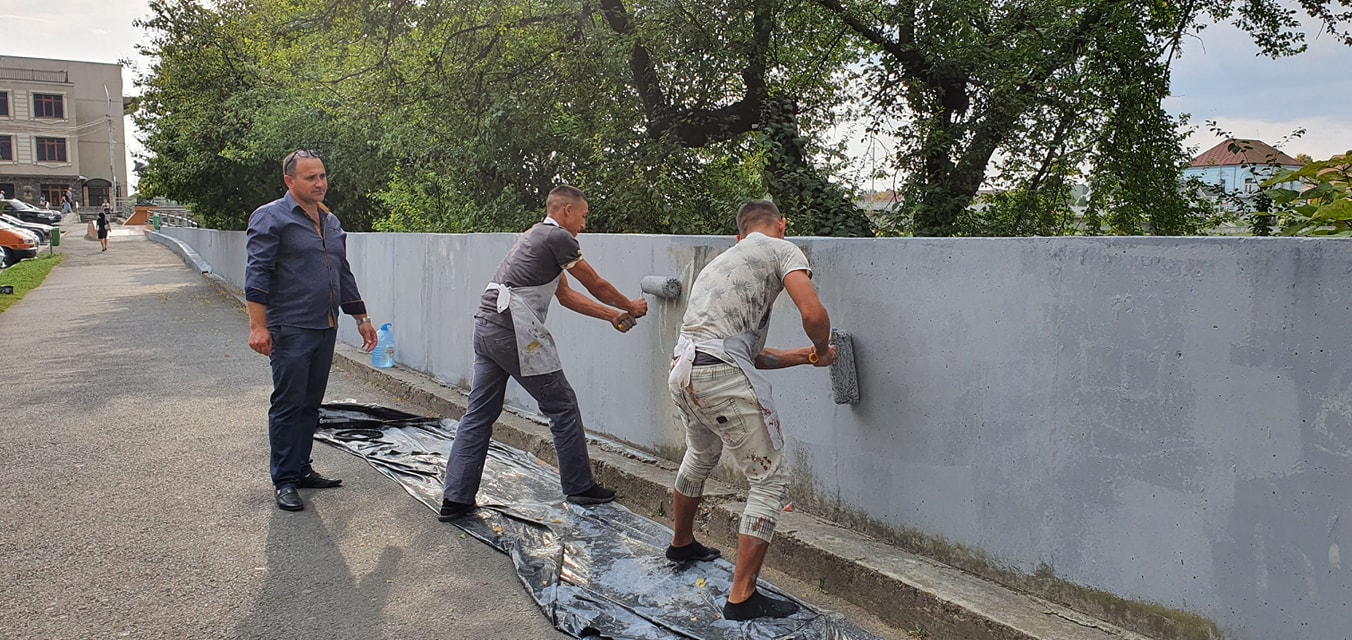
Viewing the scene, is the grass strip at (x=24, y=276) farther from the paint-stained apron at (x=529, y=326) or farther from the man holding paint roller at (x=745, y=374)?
the man holding paint roller at (x=745, y=374)

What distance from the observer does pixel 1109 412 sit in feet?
11.3

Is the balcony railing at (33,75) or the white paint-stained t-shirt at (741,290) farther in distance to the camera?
the balcony railing at (33,75)

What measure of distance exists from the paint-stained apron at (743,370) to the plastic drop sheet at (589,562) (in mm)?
722

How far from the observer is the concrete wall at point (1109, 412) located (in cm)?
293

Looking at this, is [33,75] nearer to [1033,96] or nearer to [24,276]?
[24,276]

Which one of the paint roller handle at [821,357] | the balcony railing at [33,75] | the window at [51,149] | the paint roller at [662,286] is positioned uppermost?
the balcony railing at [33,75]

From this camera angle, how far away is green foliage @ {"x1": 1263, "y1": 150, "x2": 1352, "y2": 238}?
12.8 ft

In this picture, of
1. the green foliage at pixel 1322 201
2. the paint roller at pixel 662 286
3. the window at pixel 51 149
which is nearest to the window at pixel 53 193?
the window at pixel 51 149

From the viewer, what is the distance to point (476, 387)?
5430 mm

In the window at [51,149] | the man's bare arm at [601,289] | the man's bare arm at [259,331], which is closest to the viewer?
the man's bare arm at [601,289]

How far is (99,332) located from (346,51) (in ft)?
16.5

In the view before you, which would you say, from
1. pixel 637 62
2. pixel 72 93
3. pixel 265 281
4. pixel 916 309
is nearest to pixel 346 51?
pixel 637 62

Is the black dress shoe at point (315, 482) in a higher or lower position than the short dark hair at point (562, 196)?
lower

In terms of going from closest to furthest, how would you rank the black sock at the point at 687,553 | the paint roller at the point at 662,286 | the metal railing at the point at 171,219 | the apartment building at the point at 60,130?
the black sock at the point at 687,553 → the paint roller at the point at 662,286 → the metal railing at the point at 171,219 → the apartment building at the point at 60,130
